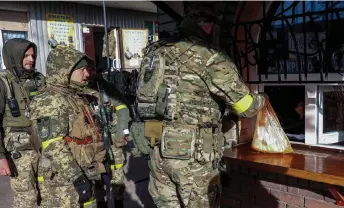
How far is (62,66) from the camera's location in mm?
2826

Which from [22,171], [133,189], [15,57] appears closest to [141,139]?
[22,171]

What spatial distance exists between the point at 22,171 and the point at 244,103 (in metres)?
2.51

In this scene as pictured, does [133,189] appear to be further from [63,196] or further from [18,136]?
[63,196]

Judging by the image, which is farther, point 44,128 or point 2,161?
point 2,161

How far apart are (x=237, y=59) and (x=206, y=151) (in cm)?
99

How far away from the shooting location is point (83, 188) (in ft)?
8.66

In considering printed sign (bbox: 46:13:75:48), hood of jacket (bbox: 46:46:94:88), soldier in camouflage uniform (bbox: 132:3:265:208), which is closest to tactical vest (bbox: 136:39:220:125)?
soldier in camouflage uniform (bbox: 132:3:265:208)

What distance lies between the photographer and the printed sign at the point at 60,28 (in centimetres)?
795

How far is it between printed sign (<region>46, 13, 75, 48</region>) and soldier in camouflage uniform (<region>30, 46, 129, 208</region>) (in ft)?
17.6

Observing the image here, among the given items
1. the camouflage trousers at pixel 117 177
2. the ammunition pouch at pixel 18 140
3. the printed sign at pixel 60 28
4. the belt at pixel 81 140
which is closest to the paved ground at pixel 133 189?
the camouflage trousers at pixel 117 177

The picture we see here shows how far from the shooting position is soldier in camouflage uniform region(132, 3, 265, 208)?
86.8 inches

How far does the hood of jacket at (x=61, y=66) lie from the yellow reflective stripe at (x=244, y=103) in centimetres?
154

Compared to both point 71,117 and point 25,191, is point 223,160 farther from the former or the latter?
point 25,191

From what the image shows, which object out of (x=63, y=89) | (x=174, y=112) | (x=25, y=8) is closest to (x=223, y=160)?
(x=174, y=112)
